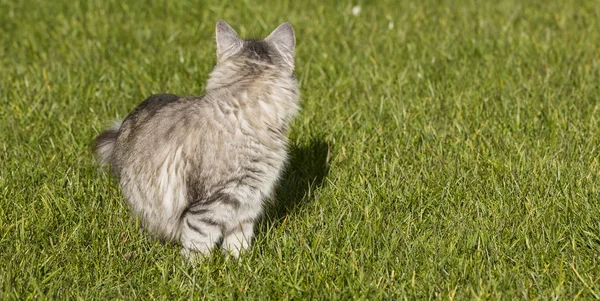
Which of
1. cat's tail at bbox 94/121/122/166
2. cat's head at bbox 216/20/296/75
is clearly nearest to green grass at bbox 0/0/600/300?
cat's tail at bbox 94/121/122/166

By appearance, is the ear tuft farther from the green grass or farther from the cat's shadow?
the green grass

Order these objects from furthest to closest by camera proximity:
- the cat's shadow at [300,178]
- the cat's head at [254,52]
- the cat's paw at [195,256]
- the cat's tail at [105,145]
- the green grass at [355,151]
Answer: the cat's tail at [105,145] → the cat's shadow at [300,178] → the cat's head at [254,52] → the cat's paw at [195,256] → the green grass at [355,151]

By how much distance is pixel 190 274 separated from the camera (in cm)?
372

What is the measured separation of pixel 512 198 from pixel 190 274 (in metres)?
1.82

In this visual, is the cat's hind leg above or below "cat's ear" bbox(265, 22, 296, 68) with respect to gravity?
below

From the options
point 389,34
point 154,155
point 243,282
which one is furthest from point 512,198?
point 389,34

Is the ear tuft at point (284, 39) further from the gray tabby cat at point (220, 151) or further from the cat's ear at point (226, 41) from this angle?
the cat's ear at point (226, 41)

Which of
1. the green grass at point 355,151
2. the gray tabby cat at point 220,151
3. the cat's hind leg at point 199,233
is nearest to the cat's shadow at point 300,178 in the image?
the green grass at point 355,151

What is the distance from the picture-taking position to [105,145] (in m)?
4.68

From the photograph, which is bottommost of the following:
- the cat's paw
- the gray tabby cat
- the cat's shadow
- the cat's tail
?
the cat's shadow

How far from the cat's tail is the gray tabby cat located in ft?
1.37

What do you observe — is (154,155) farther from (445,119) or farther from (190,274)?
(445,119)

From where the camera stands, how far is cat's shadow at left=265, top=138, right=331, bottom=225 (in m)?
4.46

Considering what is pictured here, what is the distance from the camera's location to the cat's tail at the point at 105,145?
4.62 m
